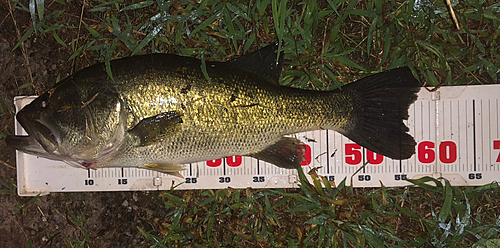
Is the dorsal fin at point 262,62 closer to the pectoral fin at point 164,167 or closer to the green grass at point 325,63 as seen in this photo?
the green grass at point 325,63

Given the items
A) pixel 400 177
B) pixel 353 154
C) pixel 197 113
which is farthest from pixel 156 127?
pixel 400 177

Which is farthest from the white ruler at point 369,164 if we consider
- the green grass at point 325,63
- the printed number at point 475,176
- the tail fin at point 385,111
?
the tail fin at point 385,111

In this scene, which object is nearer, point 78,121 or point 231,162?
point 78,121

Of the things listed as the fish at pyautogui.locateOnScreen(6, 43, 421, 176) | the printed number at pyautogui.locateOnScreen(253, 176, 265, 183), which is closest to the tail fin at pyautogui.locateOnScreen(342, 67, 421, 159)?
the fish at pyautogui.locateOnScreen(6, 43, 421, 176)

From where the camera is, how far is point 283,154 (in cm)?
287

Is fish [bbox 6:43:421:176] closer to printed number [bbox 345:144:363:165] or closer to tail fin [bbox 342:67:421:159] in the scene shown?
tail fin [bbox 342:67:421:159]

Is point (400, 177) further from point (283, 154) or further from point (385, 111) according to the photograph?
point (283, 154)

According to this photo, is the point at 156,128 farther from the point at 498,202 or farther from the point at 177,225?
the point at 498,202

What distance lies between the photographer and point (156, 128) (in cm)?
254

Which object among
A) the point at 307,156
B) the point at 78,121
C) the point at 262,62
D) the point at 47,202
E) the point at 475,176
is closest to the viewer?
the point at 78,121

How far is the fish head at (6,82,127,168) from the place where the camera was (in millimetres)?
2523

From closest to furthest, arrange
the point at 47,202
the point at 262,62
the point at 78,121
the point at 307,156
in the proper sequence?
the point at 78,121
the point at 262,62
the point at 307,156
the point at 47,202

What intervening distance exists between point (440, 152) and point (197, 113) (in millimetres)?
2134

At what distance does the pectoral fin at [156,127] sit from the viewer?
8.29ft
